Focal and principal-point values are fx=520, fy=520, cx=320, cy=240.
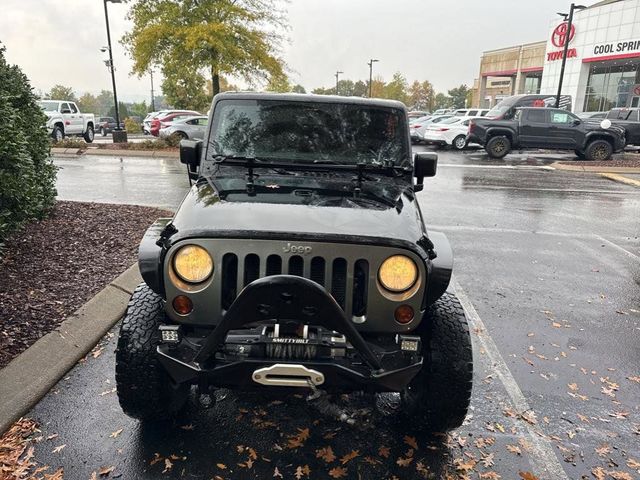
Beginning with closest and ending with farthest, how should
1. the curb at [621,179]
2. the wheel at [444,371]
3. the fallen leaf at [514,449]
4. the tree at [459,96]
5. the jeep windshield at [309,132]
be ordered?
the wheel at [444,371], the fallen leaf at [514,449], the jeep windshield at [309,132], the curb at [621,179], the tree at [459,96]

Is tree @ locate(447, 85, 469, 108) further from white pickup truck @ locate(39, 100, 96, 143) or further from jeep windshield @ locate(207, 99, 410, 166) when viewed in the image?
jeep windshield @ locate(207, 99, 410, 166)

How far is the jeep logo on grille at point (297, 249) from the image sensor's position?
2566mm

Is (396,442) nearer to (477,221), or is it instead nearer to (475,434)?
(475,434)

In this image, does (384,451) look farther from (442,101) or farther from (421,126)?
(442,101)

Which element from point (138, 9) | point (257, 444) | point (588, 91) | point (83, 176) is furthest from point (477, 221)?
point (588, 91)

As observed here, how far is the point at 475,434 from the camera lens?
3.13 metres

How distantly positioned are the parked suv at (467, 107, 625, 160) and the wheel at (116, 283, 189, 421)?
60.2 ft

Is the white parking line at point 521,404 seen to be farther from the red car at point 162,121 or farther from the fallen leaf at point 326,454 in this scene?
the red car at point 162,121

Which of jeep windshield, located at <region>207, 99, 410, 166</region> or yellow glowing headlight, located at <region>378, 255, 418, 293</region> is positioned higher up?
jeep windshield, located at <region>207, 99, 410, 166</region>

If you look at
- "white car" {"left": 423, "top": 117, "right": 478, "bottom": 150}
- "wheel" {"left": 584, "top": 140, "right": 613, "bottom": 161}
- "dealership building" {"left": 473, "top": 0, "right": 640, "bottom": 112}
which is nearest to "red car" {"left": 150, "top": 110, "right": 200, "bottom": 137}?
"white car" {"left": 423, "top": 117, "right": 478, "bottom": 150}

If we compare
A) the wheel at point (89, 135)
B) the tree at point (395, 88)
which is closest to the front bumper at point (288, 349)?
the wheel at point (89, 135)

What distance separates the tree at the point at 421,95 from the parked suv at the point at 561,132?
6481 cm

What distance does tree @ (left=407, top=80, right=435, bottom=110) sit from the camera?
268 ft

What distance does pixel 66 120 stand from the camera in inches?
907
